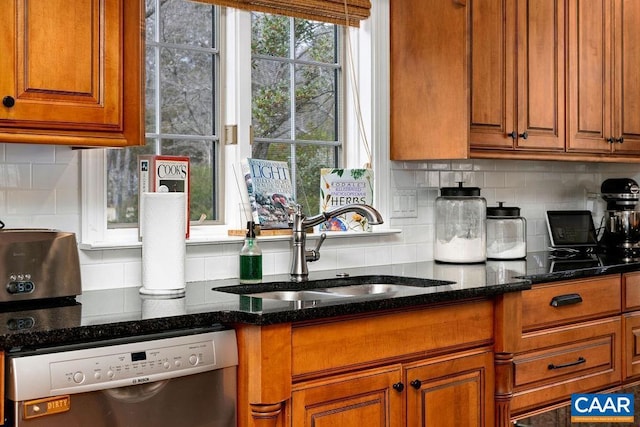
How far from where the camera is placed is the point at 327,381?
243 cm

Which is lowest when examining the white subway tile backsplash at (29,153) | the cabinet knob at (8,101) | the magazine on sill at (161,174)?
the magazine on sill at (161,174)

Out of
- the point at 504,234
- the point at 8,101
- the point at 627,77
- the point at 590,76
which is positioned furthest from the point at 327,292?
the point at 627,77

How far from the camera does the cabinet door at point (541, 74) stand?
3.63 m

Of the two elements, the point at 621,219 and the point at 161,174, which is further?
the point at 621,219

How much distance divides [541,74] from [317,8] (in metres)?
1.07

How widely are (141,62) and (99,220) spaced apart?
1.96ft

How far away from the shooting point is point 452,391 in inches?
110

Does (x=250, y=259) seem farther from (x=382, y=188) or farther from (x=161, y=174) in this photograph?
(x=382, y=188)

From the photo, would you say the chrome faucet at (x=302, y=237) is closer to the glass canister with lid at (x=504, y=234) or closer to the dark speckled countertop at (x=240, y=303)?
the dark speckled countertop at (x=240, y=303)

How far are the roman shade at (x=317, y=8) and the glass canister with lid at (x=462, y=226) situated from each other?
0.84m

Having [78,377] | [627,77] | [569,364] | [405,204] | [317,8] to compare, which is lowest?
[569,364]

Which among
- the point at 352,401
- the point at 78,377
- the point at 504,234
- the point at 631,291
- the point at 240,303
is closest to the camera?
the point at 78,377

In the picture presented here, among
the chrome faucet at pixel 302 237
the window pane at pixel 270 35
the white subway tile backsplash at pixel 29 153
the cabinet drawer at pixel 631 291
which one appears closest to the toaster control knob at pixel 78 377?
the white subway tile backsplash at pixel 29 153

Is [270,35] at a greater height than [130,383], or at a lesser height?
greater
